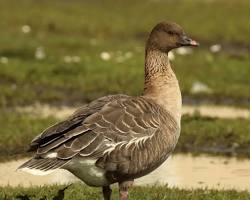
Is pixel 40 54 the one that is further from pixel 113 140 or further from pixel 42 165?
pixel 42 165

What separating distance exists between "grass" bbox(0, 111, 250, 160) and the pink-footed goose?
13.9 ft

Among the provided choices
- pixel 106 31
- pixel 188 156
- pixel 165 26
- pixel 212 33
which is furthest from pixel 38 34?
pixel 165 26

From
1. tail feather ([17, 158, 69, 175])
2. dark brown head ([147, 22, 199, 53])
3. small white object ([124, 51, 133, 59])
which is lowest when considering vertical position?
small white object ([124, 51, 133, 59])

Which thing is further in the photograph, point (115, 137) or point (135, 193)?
point (135, 193)

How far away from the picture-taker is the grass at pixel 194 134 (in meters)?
13.5

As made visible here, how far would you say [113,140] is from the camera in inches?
342

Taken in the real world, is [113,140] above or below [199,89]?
above

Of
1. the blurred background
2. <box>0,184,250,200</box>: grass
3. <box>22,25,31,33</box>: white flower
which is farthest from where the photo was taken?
<box>22,25,31,33</box>: white flower

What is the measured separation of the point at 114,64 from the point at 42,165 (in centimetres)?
1325

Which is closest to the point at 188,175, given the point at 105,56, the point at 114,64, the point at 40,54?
the point at 114,64

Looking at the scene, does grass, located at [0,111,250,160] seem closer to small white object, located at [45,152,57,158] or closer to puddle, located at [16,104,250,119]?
puddle, located at [16,104,250,119]

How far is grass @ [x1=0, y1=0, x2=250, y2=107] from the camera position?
19062 mm

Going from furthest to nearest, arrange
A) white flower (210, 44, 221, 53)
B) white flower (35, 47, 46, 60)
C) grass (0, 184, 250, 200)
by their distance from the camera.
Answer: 1. white flower (210, 44, 221, 53)
2. white flower (35, 47, 46, 60)
3. grass (0, 184, 250, 200)

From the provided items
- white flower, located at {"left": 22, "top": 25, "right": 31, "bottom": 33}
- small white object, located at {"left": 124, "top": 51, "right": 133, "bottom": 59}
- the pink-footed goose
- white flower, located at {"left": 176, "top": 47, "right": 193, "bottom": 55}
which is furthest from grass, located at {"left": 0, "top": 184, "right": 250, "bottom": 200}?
white flower, located at {"left": 22, "top": 25, "right": 31, "bottom": 33}
